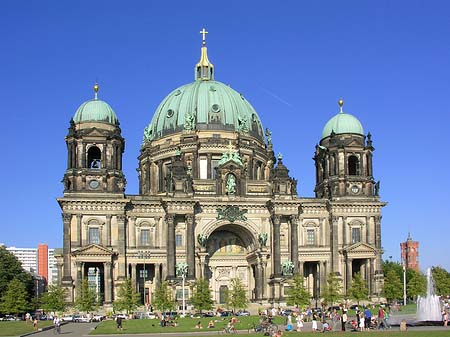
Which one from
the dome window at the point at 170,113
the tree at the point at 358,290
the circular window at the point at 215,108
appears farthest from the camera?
the dome window at the point at 170,113

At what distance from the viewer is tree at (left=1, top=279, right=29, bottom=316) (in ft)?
316

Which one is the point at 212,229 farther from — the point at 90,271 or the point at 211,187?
the point at 90,271

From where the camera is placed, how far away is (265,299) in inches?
4028

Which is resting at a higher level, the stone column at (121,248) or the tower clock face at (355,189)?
the tower clock face at (355,189)

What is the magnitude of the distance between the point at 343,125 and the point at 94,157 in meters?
34.6

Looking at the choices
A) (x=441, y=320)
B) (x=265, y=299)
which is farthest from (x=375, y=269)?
(x=441, y=320)

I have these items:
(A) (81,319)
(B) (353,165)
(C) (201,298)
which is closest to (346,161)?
(B) (353,165)

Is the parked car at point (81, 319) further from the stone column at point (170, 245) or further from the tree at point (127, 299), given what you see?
the stone column at point (170, 245)

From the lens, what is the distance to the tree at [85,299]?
8881cm

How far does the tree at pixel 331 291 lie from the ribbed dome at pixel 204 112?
1148 inches

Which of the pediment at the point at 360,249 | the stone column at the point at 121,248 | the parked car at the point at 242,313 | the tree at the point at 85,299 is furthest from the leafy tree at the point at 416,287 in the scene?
the tree at the point at 85,299

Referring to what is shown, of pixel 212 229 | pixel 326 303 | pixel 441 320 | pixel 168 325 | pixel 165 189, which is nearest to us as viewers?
pixel 441 320

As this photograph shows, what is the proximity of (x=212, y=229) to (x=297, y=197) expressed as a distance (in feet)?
40.3

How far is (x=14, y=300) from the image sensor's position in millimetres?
97062
